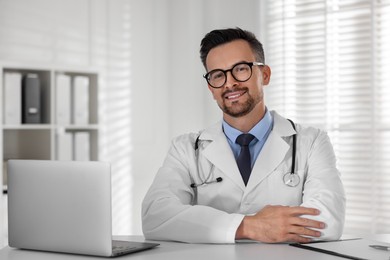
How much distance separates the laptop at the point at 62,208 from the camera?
1705 mm

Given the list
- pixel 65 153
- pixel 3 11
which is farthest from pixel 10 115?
pixel 3 11

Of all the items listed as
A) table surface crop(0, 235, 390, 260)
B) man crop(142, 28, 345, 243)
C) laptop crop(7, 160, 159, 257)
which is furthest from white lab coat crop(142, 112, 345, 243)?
laptop crop(7, 160, 159, 257)

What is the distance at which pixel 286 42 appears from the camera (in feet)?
15.0

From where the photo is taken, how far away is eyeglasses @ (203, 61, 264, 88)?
2.48 meters

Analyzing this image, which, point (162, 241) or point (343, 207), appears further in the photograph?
point (343, 207)

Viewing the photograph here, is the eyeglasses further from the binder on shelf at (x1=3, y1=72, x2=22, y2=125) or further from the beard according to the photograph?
the binder on shelf at (x1=3, y1=72, x2=22, y2=125)

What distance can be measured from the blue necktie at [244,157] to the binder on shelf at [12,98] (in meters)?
1.78

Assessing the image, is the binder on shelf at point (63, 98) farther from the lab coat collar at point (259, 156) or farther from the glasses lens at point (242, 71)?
the glasses lens at point (242, 71)

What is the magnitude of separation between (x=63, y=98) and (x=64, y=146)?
12.5 inches

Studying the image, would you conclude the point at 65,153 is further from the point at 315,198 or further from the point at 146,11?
the point at 315,198

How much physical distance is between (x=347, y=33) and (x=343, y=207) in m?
2.27

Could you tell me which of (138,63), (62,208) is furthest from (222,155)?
(138,63)

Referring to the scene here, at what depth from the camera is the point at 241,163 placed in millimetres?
2498

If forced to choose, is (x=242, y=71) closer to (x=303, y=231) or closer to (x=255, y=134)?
(x=255, y=134)
